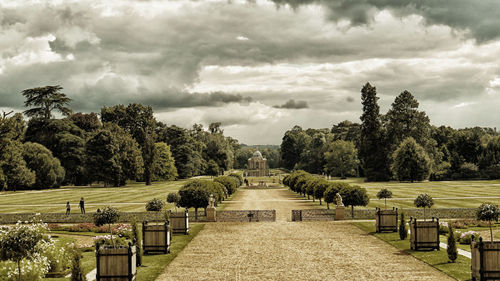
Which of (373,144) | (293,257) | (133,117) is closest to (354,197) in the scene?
(293,257)

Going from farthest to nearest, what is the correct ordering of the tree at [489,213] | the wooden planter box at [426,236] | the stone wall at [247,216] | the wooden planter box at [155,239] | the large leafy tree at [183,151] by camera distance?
the large leafy tree at [183,151]
the stone wall at [247,216]
the wooden planter box at [155,239]
the wooden planter box at [426,236]
the tree at [489,213]

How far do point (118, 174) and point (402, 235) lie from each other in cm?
7890

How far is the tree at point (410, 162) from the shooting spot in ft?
301

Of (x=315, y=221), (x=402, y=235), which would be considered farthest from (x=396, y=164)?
(x=402, y=235)

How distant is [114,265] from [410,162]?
278ft

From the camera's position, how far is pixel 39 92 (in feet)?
359

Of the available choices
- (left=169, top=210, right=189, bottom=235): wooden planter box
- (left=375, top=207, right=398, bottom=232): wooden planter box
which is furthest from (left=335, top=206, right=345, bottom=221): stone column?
(left=169, top=210, right=189, bottom=235): wooden planter box

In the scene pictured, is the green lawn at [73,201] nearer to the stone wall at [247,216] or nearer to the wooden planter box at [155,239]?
the stone wall at [247,216]

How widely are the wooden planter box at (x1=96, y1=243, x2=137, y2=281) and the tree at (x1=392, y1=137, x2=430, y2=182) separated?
8432cm

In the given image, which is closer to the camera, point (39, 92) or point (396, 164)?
point (396, 164)

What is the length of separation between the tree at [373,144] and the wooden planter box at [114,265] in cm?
9132

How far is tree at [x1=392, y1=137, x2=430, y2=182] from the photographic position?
91812 millimetres

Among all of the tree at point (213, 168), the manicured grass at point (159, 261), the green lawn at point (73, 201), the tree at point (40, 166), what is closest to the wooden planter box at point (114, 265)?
the manicured grass at point (159, 261)

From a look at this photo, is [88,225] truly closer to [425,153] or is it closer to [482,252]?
[482,252]
